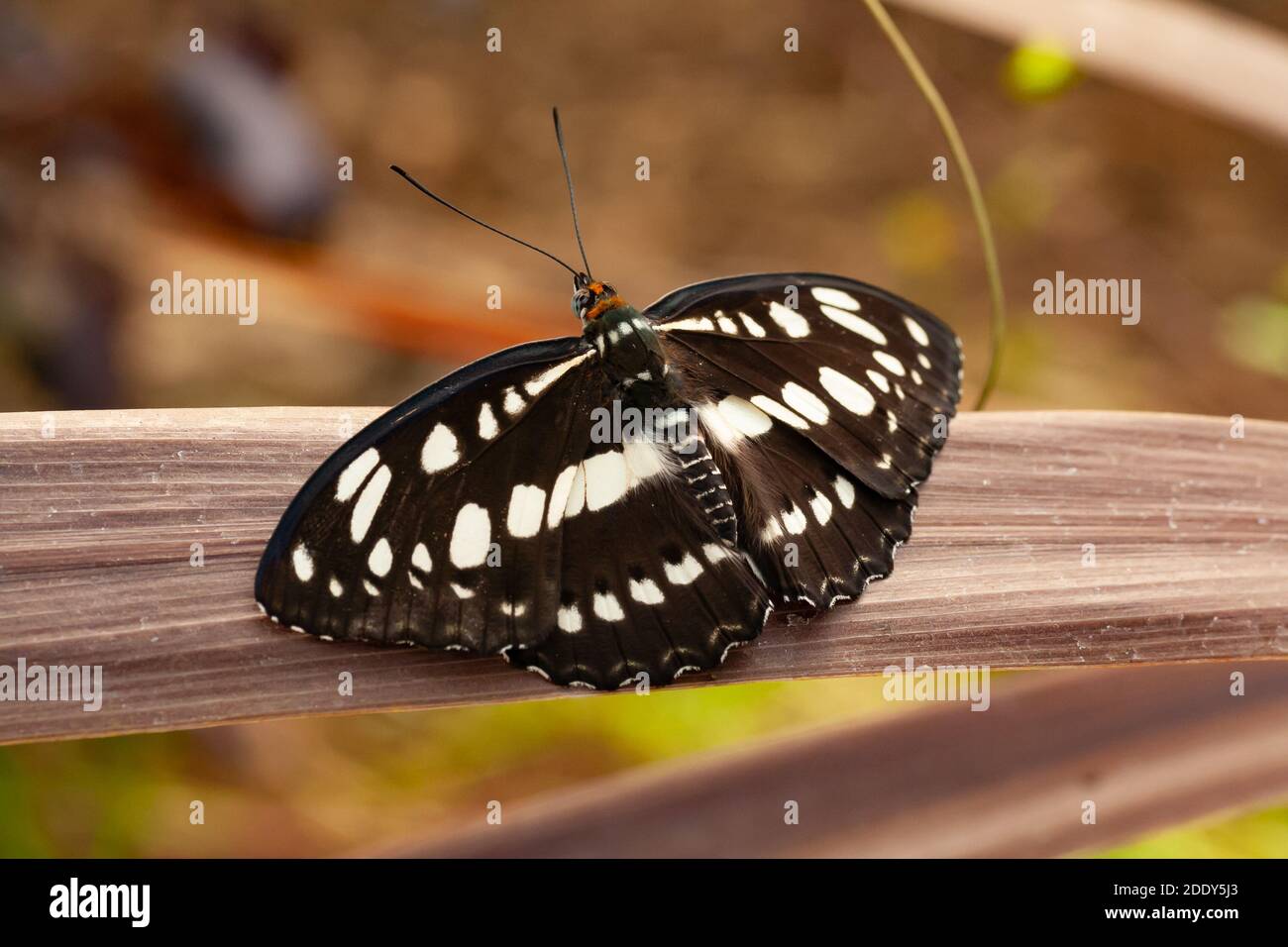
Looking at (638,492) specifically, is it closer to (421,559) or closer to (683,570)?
(683,570)

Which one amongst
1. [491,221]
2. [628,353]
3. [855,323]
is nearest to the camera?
[628,353]

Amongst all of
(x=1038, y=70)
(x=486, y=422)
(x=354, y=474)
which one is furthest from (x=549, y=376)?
(x=1038, y=70)

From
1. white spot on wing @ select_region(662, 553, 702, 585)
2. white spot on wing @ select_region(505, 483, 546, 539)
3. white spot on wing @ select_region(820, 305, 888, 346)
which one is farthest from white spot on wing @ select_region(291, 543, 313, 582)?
white spot on wing @ select_region(820, 305, 888, 346)

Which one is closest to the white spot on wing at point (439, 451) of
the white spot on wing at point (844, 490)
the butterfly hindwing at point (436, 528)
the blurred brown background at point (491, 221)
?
the butterfly hindwing at point (436, 528)

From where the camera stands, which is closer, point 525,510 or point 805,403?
point 525,510

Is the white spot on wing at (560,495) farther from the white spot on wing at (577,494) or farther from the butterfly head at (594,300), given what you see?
the butterfly head at (594,300)
